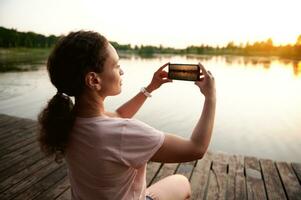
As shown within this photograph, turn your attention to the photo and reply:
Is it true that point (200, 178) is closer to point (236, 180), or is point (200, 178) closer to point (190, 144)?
point (236, 180)

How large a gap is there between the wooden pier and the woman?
1.79 m

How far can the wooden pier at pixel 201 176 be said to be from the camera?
294cm

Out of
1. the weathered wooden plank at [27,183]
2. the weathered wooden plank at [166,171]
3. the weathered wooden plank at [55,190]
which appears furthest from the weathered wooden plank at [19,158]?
the weathered wooden plank at [166,171]

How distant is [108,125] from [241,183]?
8.18 ft

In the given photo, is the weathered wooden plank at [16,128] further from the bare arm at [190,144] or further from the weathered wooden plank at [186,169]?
the bare arm at [190,144]

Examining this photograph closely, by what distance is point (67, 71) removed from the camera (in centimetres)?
122

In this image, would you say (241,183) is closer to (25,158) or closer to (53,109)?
(53,109)

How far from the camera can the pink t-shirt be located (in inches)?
45.5

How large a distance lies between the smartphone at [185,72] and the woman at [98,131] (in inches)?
3.9

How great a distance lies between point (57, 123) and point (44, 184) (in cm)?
214

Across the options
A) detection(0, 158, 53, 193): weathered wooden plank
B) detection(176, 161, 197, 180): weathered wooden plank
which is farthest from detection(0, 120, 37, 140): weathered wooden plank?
detection(176, 161, 197, 180): weathered wooden plank

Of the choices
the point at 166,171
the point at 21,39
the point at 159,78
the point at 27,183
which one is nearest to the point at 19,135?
the point at 27,183

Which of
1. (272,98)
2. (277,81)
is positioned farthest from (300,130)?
(277,81)

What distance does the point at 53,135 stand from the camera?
1300 mm
